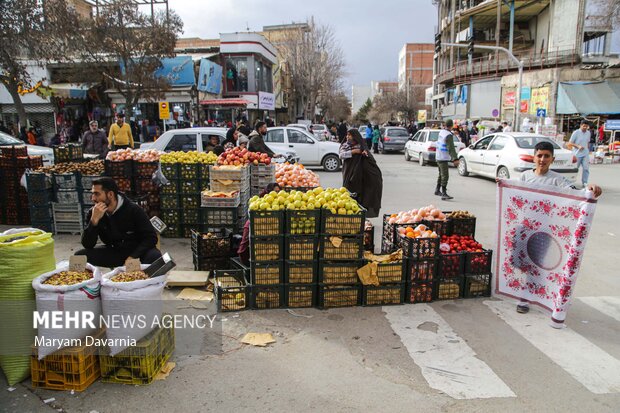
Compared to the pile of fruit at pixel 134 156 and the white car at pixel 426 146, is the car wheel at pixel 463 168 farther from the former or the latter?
the pile of fruit at pixel 134 156

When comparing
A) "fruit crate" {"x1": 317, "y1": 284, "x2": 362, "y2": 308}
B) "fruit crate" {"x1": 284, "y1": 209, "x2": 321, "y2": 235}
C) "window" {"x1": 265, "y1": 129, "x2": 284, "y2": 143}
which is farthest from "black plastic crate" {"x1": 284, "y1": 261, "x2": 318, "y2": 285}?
"window" {"x1": 265, "y1": 129, "x2": 284, "y2": 143}

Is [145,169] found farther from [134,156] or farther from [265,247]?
[265,247]

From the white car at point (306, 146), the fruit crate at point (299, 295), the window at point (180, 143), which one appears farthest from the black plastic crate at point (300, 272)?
the white car at point (306, 146)

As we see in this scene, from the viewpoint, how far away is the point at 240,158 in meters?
8.56

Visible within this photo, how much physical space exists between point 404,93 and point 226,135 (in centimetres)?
7183

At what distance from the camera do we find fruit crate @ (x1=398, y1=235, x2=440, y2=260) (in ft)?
17.6

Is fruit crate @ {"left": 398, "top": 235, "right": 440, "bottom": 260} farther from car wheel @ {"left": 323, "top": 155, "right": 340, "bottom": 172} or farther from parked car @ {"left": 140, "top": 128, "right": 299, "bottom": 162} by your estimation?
car wheel @ {"left": 323, "top": 155, "right": 340, "bottom": 172}

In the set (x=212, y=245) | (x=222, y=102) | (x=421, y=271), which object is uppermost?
(x=222, y=102)

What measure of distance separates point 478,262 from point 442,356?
1.76 m

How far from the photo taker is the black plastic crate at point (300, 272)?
5230mm

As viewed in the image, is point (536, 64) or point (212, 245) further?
point (536, 64)

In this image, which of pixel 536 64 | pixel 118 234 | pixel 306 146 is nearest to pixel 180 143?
pixel 306 146

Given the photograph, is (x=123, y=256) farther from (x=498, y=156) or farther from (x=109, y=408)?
(x=498, y=156)

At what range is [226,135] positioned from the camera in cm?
1256
